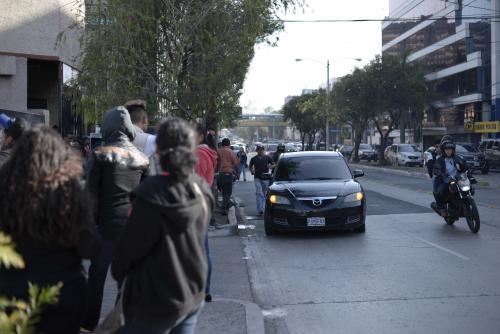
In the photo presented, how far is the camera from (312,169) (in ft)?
40.1

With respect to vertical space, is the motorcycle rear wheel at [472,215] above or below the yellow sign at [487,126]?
below

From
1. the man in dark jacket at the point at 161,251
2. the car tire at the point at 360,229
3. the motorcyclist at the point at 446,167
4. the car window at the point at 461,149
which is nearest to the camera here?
the man in dark jacket at the point at 161,251

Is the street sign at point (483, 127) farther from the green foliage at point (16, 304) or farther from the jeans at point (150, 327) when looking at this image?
the green foliage at point (16, 304)

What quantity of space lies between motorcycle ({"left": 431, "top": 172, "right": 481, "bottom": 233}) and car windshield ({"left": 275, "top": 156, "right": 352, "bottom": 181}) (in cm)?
190

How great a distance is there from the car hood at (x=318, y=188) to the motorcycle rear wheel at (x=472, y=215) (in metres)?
1.88

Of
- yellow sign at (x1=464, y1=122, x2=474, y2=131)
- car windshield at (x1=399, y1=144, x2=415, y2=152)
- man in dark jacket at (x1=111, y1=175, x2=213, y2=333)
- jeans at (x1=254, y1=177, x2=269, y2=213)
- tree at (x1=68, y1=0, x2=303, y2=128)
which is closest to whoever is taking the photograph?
man in dark jacket at (x1=111, y1=175, x2=213, y2=333)

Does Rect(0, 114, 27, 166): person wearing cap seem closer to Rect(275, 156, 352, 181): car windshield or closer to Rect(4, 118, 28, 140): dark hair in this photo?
Rect(4, 118, 28, 140): dark hair

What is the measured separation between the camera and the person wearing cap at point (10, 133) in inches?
225

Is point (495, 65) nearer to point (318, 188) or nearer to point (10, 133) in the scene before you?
point (318, 188)

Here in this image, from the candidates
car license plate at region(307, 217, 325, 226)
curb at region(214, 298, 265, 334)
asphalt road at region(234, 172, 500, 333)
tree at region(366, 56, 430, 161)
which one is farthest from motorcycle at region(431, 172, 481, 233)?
tree at region(366, 56, 430, 161)

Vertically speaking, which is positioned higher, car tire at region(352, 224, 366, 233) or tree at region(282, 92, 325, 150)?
tree at region(282, 92, 325, 150)

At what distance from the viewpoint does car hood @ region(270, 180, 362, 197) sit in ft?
36.2

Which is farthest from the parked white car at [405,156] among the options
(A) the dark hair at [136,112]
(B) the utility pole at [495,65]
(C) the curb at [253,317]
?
(A) the dark hair at [136,112]

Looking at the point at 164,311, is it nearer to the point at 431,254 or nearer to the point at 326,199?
the point at 431,254
